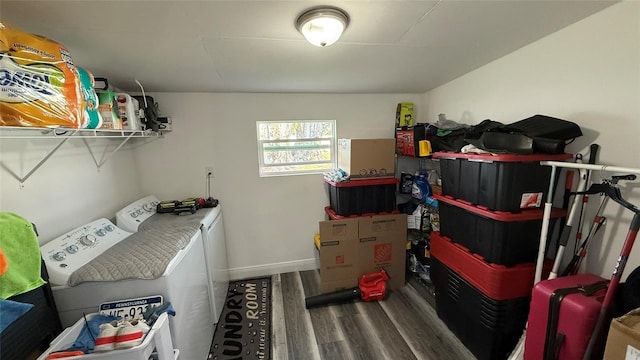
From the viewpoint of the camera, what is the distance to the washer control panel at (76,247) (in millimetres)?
1110

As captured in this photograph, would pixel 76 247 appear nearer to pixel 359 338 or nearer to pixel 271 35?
pixel 271 35

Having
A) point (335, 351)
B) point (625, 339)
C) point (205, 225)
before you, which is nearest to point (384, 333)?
point (335, 351)

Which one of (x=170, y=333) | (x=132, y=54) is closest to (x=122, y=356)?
(x=170, y=333)

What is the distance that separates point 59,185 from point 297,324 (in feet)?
6.21

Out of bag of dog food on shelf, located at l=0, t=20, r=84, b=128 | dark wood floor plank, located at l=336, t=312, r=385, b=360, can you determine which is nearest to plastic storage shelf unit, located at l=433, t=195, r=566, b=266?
dark wood floor plank, located at l=336, t=312, r=385, b=360

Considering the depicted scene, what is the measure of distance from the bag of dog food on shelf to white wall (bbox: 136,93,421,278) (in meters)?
1.41

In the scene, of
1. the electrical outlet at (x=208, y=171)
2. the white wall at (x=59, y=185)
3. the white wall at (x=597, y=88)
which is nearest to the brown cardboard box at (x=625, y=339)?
the white wall at (x=597, y=88)

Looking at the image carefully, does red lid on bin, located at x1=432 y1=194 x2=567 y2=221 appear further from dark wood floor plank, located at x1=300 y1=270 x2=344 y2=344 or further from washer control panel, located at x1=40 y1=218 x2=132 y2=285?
washer control panel, located at x1=40 y1=218 x2=132 y2=285

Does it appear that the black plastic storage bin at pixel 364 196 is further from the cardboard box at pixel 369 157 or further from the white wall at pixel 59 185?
the white wall at pixel 59 185

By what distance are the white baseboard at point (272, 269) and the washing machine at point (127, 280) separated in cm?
98

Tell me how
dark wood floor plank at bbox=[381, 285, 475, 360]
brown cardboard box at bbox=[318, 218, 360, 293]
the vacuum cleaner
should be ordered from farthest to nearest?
1. brown cardboard box at bbox=[318, 218, 360, 293]
2. the vacuum cleaner
3. dark wood floor plank at bbox=[381, 285, 475, 360]

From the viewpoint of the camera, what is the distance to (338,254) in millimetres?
2396

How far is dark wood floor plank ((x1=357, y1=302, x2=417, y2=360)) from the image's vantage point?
1733mm

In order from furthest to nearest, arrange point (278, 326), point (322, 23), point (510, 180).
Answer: point (278, 326), point (510, 180), point (322, 23)
